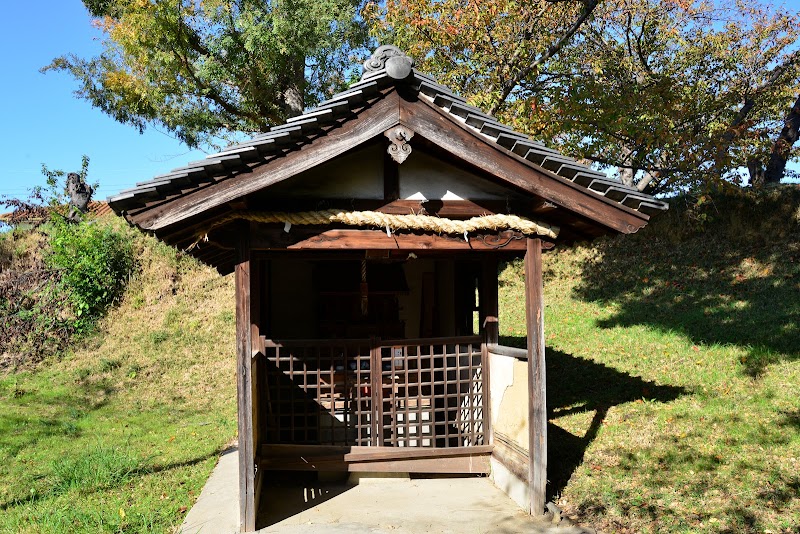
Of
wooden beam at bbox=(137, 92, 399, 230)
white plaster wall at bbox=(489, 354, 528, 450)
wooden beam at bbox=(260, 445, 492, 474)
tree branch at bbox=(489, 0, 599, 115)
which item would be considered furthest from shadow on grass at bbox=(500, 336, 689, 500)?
tree branch at bbox=(489, 0, 599, 115)

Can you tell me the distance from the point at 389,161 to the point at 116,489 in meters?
4.51

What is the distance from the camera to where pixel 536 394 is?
5535 mm

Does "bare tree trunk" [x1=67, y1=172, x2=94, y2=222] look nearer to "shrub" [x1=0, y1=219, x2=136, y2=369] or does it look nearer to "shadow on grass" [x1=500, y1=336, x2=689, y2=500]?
"shrub" [x1=0, y1=219, x2=136, y2=369]

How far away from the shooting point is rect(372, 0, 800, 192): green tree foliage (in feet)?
39.5

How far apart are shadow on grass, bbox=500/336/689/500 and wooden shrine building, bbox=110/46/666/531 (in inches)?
29.0

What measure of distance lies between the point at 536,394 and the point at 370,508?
1.92 m

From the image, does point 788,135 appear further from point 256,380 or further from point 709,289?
point 256,380

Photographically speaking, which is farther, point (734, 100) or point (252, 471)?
point (734, 100)

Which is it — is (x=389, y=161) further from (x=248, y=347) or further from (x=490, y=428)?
(x=490, y=428)

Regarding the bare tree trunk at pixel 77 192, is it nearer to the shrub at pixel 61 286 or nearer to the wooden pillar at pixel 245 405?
the shrub at pixel 61 286

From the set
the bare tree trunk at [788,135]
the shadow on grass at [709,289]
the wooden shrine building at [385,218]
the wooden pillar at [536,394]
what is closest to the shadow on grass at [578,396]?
the wooden pillar at [536,394]

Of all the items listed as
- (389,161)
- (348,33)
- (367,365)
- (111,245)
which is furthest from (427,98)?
(111,245)

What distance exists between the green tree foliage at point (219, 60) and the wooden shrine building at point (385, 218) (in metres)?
10.1

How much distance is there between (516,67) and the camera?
12.9m
